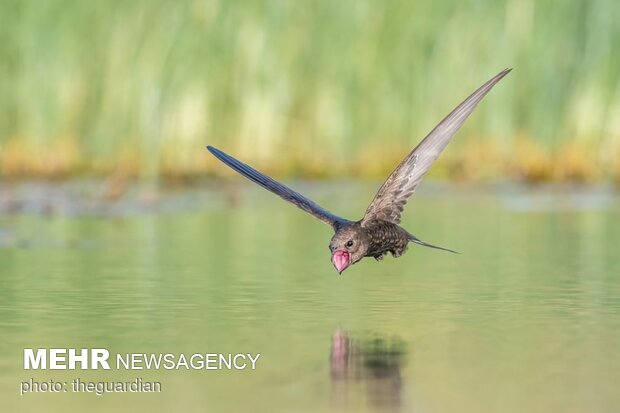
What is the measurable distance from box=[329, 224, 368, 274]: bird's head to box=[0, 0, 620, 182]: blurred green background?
380 inches

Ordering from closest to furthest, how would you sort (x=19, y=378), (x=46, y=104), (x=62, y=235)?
(x=19, y=378)
(x=62, y=235)
(x=46, y=104)

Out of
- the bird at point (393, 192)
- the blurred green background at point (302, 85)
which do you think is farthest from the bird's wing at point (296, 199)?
the blurred green background at point (302, 85)

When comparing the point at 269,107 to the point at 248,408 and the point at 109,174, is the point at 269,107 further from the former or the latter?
the point at 248,408

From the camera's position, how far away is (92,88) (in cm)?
1836

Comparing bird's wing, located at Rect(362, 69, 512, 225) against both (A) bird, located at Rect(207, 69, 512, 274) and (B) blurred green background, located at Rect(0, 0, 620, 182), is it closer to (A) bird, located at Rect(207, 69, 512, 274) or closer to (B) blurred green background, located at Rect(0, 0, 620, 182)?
(A) bird, located at Rect(207, 69, 512, 274)

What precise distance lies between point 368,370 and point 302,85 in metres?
12.9

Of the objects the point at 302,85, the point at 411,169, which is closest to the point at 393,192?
the point at 411,169

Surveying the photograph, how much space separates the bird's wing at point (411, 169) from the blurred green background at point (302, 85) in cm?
896

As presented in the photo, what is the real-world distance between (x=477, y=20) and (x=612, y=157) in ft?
7.22

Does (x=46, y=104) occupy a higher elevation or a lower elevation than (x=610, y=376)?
Answer: higher

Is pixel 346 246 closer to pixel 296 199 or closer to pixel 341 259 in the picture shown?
pixel 341 259

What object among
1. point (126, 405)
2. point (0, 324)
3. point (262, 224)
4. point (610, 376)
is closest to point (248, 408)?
point (126, 405)

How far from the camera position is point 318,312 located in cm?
819

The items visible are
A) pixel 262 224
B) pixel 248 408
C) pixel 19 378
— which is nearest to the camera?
pixel 248 408
